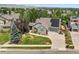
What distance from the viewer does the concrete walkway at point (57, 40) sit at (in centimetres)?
305

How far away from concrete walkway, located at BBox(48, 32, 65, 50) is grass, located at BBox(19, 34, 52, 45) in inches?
1.4

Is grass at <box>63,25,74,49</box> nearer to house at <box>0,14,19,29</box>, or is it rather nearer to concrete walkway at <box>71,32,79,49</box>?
concrete walkway at <box>71,32,79,49</box>

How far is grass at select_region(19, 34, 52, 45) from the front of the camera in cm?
305

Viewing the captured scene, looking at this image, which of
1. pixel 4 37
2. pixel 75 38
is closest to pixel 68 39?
pixel 75 38

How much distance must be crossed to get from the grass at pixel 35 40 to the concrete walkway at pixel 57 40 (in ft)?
0.12

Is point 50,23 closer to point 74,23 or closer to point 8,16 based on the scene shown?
point 74,23

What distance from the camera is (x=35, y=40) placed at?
3.06m

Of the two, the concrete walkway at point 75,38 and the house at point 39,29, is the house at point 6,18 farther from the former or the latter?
the concrete walkway at point 75,38

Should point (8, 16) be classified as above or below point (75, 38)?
above

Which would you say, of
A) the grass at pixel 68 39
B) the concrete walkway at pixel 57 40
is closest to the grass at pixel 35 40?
the concrete walkway at pixel 57 40

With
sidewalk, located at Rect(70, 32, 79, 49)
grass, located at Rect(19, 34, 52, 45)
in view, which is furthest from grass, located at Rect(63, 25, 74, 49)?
grass, located at Rect(19, 34, 52, 45)

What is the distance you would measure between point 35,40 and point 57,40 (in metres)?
0.18
